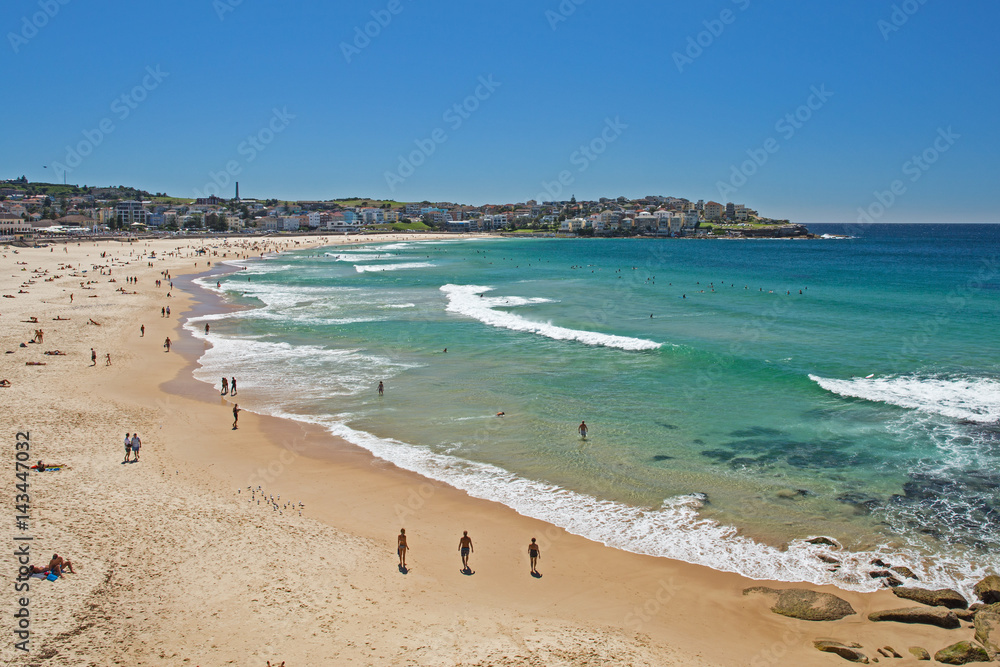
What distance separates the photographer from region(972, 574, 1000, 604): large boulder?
11062 mm

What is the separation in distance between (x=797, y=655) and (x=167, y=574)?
10.6 metres

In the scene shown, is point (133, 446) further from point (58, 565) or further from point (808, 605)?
point (808, 605)

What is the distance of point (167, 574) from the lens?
1124cm

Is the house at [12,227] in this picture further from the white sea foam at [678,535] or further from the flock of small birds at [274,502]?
the white sea foam at [678,535]

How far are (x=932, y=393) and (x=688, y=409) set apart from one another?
9.42m

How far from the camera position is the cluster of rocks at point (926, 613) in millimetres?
9539

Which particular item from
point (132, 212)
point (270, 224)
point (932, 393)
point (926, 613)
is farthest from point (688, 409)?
point (270, 224)

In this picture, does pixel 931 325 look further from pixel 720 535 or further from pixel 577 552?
pixel 577 552

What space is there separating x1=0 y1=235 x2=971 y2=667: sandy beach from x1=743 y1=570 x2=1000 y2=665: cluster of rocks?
19cm

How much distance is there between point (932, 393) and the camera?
75.9 feet

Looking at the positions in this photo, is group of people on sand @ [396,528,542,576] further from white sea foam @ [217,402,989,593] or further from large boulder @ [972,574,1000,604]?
large boulder @ [972,574,1000,604]

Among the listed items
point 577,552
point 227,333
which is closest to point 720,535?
point 577,552

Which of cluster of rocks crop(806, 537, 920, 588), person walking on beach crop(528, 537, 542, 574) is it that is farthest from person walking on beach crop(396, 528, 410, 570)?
cluster of rocks crop(806, 537, 920, 588)

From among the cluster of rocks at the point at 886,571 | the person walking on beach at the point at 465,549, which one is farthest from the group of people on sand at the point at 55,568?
the cluster of rocks at the point at 886,571
